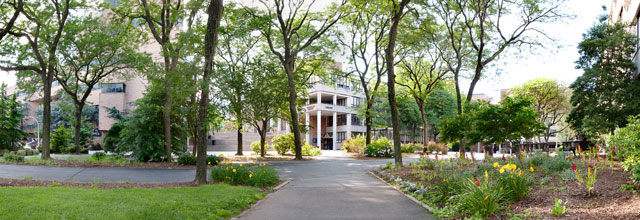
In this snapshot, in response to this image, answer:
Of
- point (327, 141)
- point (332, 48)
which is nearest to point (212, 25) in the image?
point (332, 48)

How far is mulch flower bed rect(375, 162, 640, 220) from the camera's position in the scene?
576cm

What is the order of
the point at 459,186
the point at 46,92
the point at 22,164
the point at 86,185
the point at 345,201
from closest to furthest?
1. the point at 459,186
2. the point at 345,201
3. the point at 86,185
4. the point at 22,164
5. the point at 46,92

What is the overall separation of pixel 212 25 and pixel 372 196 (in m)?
6.55

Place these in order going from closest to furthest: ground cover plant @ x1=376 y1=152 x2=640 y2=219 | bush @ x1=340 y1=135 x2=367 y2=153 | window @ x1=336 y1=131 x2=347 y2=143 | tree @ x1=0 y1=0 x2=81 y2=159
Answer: ground cover plant @ x1=376 y1=152 x2=640 y2=219 < tree @ x1=0 y1=0 x2=81 y2=159 < bush @ x1=340 y1=135 x2=367 y2=153 < window @ x1=336 y1=131 x2=347 y2=143

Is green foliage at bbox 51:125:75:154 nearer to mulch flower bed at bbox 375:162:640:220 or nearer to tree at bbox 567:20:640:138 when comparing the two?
mulch flower bed at bbox 375:162:640:220

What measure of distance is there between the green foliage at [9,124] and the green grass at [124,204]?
23981mm

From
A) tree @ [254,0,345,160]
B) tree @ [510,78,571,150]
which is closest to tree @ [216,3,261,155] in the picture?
tree @ [254,0,345,160]

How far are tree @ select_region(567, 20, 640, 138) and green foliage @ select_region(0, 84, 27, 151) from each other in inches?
1434

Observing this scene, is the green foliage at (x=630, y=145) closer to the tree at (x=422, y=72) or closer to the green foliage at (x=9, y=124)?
the tree at (x=422, y=72)

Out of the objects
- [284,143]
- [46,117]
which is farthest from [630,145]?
[284,143]

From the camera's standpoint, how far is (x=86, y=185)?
11070 millimetres

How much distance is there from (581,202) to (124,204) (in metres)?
7.97

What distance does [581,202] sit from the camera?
6.64 meters

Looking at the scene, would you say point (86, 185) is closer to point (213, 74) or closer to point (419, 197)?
point (213, 74)
